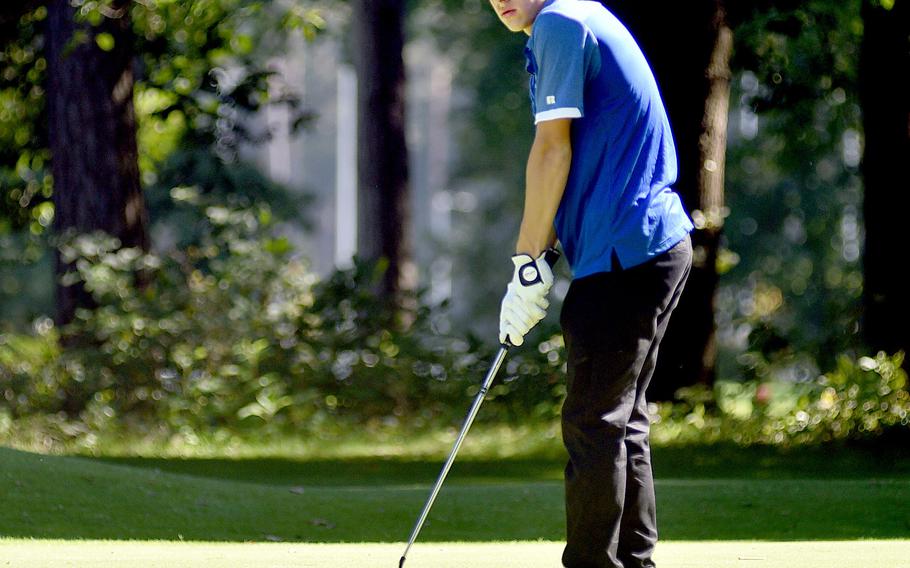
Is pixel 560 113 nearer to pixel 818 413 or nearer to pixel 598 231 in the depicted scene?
pixel 598 231

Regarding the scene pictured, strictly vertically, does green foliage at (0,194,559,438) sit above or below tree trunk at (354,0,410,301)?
below

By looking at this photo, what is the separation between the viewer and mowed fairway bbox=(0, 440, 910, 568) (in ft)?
17.9

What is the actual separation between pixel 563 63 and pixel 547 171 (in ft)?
1.00

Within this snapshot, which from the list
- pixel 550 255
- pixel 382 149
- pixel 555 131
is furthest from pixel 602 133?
pixel 382 149

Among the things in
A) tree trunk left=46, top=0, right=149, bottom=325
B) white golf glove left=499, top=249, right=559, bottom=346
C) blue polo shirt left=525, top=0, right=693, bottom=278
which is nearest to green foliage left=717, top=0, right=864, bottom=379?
tree trunk left=46, top=0, right=149, bottom=325

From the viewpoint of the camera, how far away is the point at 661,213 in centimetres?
446

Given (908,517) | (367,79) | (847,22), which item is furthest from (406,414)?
(367,79)

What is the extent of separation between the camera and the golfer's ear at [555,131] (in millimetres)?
4387

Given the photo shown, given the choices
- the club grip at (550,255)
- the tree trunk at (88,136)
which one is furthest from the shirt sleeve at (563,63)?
the tree trunk at (88,136)

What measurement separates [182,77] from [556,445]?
5174mm

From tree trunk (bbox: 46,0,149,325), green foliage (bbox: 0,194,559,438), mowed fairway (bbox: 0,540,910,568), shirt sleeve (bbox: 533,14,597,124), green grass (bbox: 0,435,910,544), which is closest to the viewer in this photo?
shirt sleeve (bbox: 533,14,597,124)

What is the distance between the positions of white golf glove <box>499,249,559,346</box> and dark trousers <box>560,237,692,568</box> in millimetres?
81

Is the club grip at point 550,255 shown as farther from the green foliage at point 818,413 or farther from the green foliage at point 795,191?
the green foliage at point 795,191

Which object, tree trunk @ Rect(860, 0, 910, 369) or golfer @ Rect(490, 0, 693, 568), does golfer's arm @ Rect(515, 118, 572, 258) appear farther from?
tree trunk @ Rect(860, 0, 910, 369)
